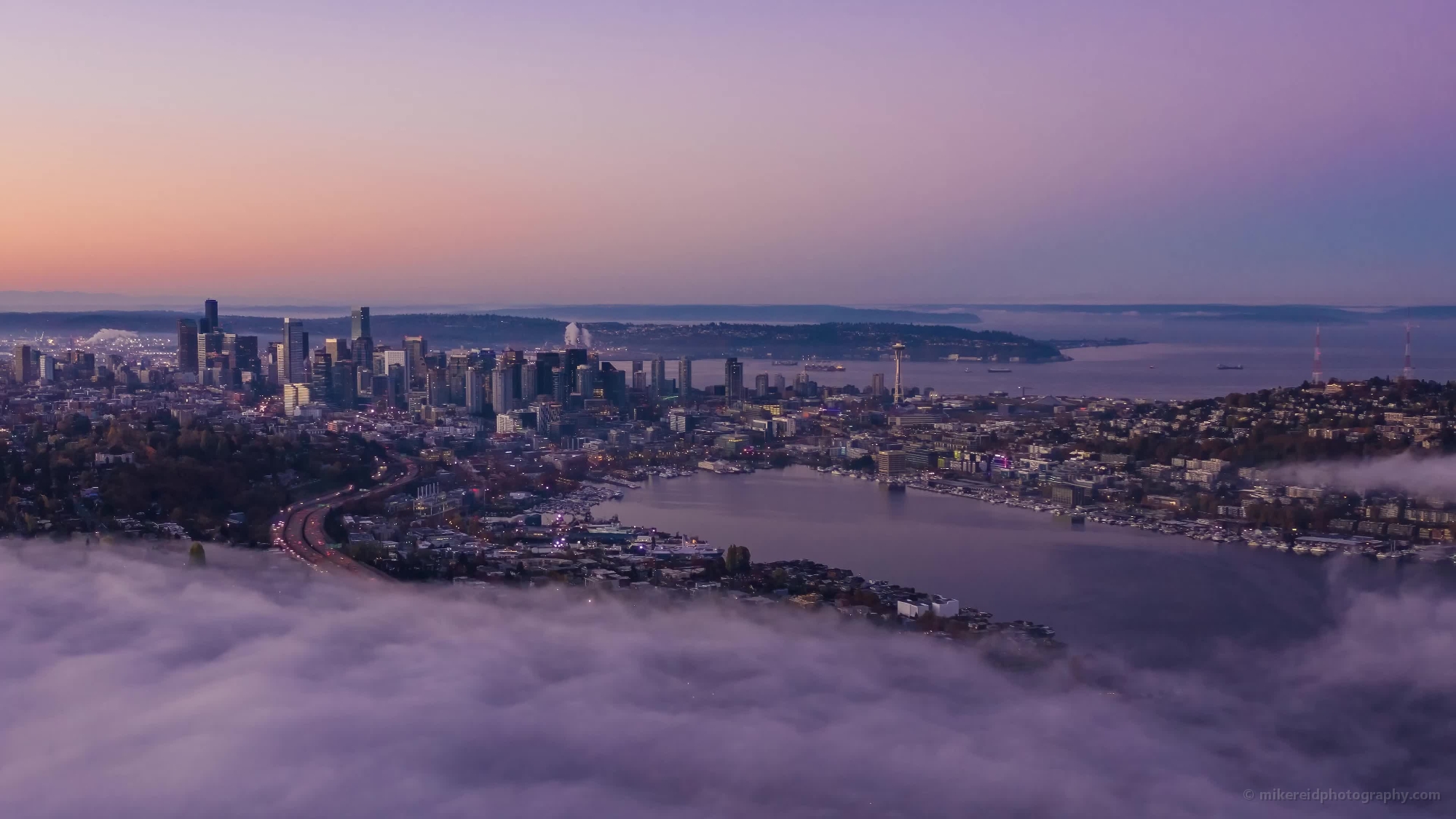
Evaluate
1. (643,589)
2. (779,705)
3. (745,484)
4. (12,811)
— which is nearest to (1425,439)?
(745,484)

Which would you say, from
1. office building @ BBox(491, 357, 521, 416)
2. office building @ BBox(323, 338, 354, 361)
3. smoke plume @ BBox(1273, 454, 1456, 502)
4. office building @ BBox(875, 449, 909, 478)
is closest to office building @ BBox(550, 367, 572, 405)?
office building @ BBox(491, 357, 521, 416)

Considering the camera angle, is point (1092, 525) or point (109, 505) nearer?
point (109, 505)

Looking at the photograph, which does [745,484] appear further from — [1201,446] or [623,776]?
[623,776]

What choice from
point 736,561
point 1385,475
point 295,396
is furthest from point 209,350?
point 1385,475

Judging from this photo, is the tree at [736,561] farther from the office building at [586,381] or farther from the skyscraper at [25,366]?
the skyscraper at [25,366]

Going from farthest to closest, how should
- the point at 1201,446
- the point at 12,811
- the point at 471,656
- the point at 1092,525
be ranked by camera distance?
the point at 1201,446 < the point at 1092,525 < the point at 471,656 < the point at 12,811

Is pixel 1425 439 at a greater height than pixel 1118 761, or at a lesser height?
greater

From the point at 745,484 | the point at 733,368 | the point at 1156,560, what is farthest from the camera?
the point at 733,368
